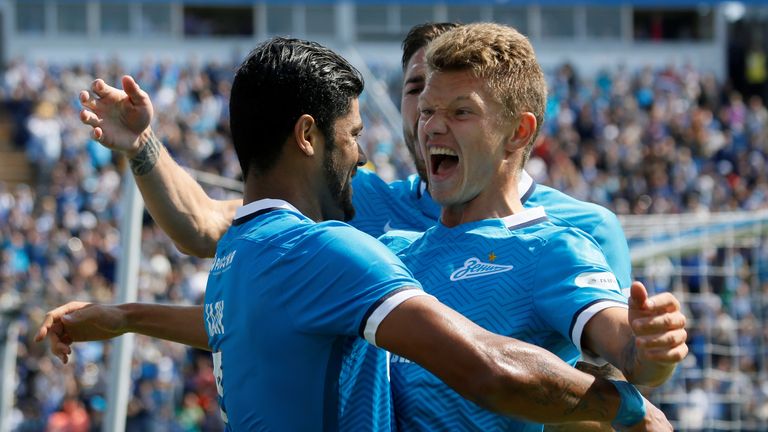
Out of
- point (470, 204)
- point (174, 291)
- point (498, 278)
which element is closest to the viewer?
point (498, 278)

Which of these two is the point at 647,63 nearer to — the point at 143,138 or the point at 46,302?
the point at 46,302

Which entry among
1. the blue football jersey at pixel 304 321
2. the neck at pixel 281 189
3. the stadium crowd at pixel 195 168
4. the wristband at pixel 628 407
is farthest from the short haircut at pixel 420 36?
the stadium crowd at pixel 195 168

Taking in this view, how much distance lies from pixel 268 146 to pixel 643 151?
24.6 metres

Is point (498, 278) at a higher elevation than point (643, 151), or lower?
higher

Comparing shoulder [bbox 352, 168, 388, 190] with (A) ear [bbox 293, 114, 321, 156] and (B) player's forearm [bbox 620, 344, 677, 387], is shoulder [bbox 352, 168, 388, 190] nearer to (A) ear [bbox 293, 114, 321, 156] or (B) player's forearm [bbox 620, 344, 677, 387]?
(A) ear [bbox 293, 114, 321, 156]

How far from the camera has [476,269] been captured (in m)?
3.55

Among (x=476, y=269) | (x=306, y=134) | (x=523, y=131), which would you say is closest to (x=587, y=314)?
(x=476, y=269)

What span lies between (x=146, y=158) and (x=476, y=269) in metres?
1.86

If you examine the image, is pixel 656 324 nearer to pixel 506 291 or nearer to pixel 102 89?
pixel 506 291

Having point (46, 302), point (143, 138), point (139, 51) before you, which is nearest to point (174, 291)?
point (46, 302)

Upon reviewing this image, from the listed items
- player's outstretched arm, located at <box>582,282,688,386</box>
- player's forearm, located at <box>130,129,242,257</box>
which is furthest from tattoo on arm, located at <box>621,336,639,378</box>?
player's forearm, located at <box>130,129,242,257</box>

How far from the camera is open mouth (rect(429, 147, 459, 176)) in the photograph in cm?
372

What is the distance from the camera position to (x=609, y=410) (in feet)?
10.4

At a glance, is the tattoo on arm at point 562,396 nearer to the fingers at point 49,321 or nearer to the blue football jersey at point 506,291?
the blue football jersey at point 506,291
